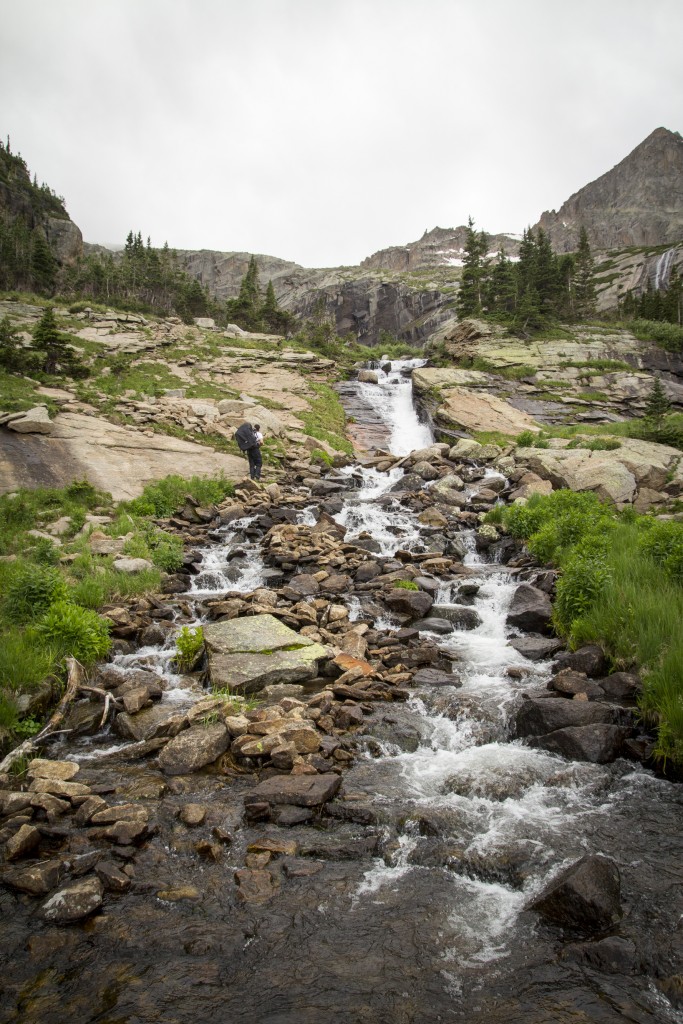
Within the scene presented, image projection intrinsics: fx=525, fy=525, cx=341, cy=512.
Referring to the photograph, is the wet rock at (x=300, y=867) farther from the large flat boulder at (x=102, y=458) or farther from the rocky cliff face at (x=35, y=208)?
the rocky cliff face at (x=35, y=208)

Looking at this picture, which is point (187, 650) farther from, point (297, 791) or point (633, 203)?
point (633, 203)

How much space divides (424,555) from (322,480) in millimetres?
8126

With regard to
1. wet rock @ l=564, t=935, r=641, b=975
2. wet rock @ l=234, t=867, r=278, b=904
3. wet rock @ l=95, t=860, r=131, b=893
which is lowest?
wet rock @ l=234, t=867, r=278, b=904

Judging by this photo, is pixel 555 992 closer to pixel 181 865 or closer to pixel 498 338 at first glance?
pixel 181 865

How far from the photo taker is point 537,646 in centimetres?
936

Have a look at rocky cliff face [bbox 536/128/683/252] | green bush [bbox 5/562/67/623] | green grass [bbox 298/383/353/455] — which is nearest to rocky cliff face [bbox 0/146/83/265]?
green grass [bbox 298/383/353/455]

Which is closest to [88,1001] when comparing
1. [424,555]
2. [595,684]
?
[595,684]

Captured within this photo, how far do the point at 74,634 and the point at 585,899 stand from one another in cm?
769

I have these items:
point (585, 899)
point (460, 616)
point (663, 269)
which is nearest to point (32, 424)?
point (460, 616)

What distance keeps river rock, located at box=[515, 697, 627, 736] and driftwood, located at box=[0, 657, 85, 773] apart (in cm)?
617

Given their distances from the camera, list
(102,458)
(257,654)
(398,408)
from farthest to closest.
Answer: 1. (398,408)
2. (102,458)
3. (257,654)

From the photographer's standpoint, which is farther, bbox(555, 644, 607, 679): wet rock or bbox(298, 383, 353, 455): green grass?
bbox(298, 383, 353, 455): green grass

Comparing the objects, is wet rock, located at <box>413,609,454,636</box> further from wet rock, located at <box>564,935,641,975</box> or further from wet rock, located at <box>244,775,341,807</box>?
wet rock, located at <box>564,935,641,975</box>

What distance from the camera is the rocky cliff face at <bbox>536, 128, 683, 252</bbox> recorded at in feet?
532
